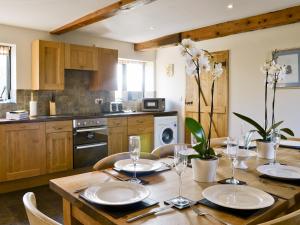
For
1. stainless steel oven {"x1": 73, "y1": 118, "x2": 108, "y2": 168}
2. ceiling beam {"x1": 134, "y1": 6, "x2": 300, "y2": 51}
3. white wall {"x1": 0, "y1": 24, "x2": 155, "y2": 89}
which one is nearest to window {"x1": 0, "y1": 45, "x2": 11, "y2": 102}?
white wall {"x1": 0, "y1": 24, "x2": 155, "y2": 89}

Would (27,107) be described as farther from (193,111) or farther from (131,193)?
(131,193)

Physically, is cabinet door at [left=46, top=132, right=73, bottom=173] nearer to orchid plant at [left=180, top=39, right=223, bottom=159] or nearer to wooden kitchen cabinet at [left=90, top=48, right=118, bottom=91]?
wooden kitchen cabinet at [left=90, top=48, right=118, bottom=91]

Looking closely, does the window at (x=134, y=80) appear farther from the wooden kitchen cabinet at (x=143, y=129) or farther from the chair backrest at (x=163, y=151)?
the chair backrest at (x=163, y=151)

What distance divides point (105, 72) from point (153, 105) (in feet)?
3.89

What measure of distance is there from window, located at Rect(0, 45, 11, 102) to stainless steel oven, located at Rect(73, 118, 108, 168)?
1.20 m

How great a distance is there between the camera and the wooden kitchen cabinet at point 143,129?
4.77 metres

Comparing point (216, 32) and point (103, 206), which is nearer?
point (103, 206)

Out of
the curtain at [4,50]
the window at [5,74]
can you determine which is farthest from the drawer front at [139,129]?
the curtain at [4,50]

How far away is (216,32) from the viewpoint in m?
4.23

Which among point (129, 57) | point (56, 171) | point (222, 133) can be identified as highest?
point (129, 57)

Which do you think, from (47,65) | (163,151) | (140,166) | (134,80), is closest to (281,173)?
(140,166)

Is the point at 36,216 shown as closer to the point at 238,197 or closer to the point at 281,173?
the point at 238,197

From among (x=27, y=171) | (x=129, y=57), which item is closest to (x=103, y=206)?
(x=27, y=171)

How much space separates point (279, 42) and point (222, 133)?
170cm
